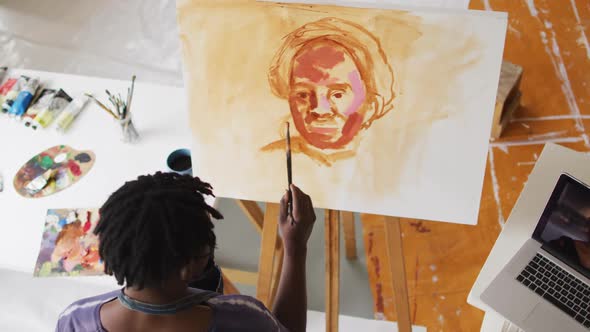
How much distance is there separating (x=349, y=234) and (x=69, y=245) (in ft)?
3.48

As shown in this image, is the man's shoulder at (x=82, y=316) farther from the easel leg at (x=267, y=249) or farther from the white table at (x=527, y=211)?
the white table at (x=527, y=211)

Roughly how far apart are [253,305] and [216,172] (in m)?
0.57

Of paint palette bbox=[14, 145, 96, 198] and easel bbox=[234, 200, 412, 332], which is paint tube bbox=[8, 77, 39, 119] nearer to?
paint palette bbox=[14, 145, 96, 198]

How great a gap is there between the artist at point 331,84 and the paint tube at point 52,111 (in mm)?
929

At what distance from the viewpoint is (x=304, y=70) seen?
1394 mm

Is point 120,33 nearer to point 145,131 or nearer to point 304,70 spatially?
point 145,131

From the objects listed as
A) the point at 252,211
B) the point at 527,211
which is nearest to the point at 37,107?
the point at 252,211

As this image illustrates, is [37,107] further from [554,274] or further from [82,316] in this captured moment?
[554,274]

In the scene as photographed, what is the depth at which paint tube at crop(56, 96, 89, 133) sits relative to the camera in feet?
6.07

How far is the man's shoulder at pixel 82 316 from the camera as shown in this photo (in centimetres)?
97

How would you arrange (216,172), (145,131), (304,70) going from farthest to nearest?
(145,131), (216,172), (304,70)

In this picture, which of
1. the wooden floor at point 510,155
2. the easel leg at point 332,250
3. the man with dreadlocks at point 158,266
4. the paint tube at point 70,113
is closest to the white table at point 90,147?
the paint tube at point 70,113

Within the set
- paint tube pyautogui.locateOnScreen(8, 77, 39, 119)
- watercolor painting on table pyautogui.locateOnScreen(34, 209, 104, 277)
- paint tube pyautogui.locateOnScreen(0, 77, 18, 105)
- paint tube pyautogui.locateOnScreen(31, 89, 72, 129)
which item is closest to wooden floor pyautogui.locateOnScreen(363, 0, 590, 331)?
watercolor painting on table pyautogui.locateOnScreen(34, 209, 104, 277)

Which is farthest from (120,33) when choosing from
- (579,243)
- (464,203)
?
(579,243)
